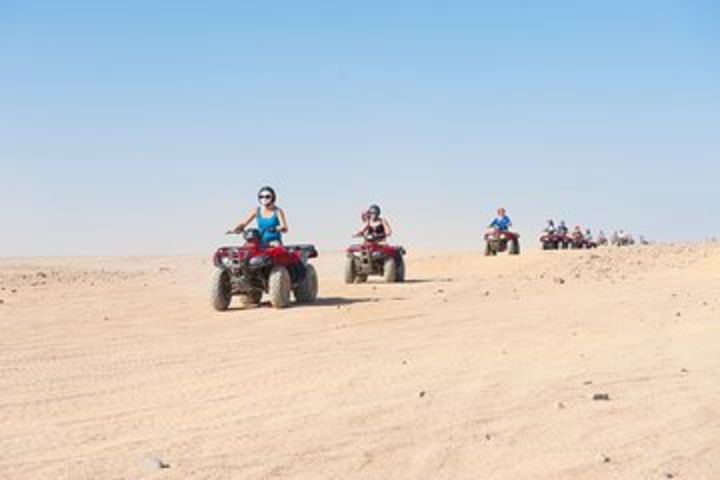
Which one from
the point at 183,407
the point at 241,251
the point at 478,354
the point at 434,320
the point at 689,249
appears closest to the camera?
the point at 183,407

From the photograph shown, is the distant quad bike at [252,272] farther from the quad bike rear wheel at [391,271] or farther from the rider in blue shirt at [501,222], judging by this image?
the rider in blue shirt at [501,222]

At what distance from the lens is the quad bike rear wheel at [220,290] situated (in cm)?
1373

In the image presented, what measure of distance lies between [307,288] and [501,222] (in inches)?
660

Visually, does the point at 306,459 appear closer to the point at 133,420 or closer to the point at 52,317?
the point at 133,420

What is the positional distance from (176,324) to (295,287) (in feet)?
9.34

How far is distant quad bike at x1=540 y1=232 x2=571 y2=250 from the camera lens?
37.5 meters

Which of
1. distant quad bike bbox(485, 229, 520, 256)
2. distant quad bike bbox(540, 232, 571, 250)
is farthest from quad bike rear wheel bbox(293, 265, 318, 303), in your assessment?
distant quad bike bbox(540, 232, 571, 250)

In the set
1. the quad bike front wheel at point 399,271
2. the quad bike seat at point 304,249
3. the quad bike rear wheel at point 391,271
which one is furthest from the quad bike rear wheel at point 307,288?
the quad bike front wheel at point 399,271

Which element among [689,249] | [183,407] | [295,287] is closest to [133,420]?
[183,407]

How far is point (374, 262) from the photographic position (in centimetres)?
2044

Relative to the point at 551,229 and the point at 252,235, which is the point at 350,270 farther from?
the point at 551,229

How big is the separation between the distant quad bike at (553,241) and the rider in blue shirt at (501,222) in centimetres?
742

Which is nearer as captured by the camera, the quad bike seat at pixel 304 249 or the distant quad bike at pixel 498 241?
the quad bike seat at pixel 304 249

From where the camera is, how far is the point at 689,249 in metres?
28.7
